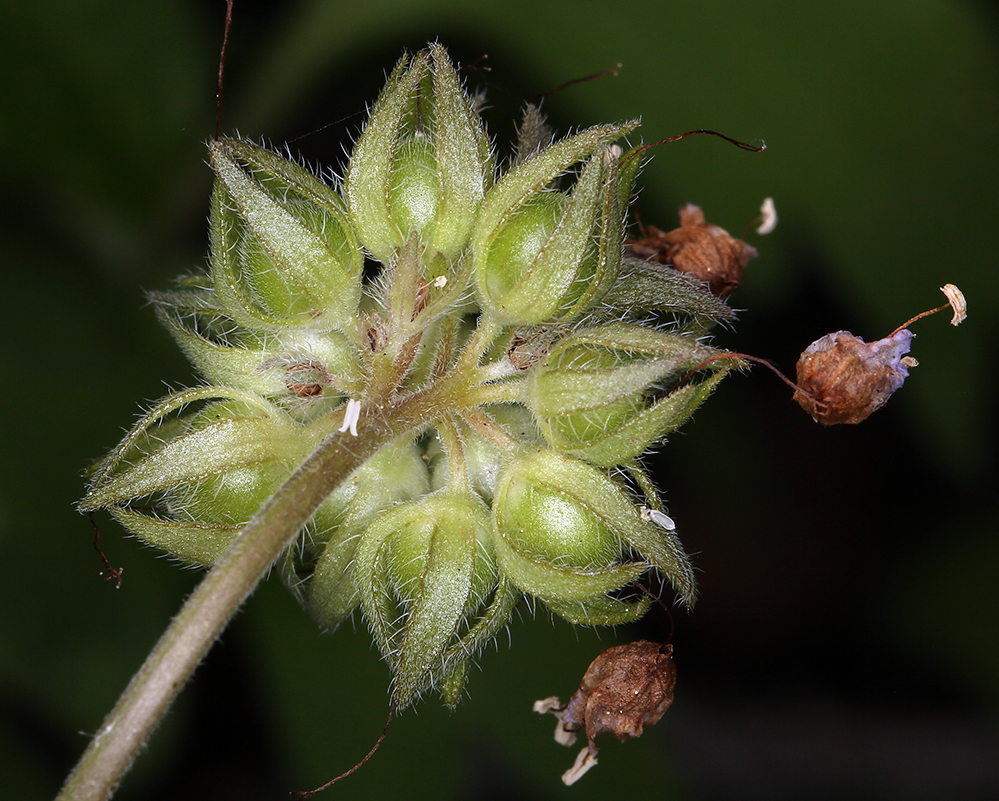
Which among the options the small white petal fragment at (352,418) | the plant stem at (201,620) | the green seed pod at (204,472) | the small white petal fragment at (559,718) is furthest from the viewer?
the small white petal fragment at (559,718)

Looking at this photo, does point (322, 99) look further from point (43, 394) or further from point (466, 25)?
point (43, 394)

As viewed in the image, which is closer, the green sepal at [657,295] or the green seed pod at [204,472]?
the green seed pod at [204,472]

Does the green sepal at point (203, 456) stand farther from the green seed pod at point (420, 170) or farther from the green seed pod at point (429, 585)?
the green seed pod at point (420, 170)

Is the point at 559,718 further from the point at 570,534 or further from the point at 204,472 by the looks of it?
the point at 204,472

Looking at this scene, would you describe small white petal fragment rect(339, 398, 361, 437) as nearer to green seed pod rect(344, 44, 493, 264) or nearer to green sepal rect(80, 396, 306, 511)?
green sepal rect(80, 396, 306, 511)

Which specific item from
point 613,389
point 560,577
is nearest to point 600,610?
point 560,577

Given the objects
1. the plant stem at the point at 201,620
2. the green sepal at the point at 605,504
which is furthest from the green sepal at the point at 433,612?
the plant stem at the point at 201,620

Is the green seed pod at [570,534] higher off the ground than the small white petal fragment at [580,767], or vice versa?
the green seed pod at [570,534]
